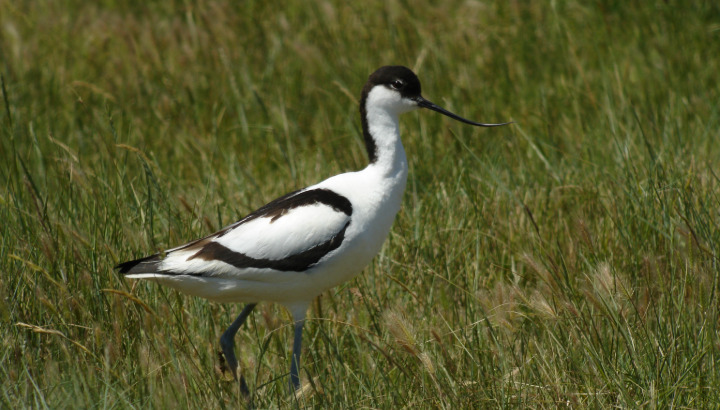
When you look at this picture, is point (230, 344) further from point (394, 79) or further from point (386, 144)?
point (394, 79)

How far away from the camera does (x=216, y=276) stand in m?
3.58

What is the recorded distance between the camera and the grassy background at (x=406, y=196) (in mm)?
3203

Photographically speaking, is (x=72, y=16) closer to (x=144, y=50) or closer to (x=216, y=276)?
(x=144, y=50)

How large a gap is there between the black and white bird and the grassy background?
0.13 metres

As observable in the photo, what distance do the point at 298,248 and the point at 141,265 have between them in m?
0.62

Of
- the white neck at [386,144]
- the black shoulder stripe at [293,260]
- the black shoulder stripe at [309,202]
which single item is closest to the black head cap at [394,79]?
the white neck at [386,144]

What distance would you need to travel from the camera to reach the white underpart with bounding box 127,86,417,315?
3572mm

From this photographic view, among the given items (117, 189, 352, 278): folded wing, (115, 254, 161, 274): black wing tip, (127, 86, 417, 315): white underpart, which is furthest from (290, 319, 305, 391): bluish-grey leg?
(115, 254, 161, 274): black wing tip

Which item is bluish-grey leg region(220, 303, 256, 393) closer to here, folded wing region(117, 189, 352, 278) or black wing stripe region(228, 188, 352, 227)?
folded wing region(117, 189, 352, 278)

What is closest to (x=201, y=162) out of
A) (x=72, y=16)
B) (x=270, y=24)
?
(x=270, y=24)

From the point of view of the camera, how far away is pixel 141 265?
354 centimetres

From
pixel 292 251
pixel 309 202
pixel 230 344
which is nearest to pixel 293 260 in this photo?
pixel 292 251

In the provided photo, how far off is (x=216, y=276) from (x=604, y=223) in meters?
1.93

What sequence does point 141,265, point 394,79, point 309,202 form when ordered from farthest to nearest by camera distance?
point 394,79 → point 309,202 → point 141,265
